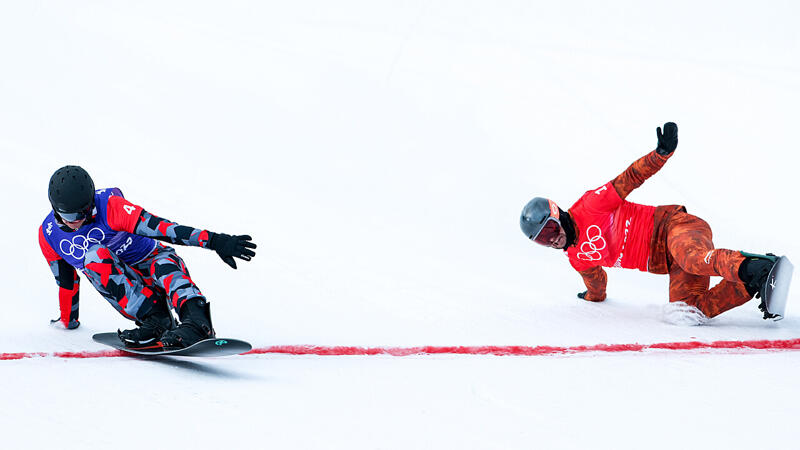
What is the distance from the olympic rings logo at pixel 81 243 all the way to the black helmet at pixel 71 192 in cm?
18

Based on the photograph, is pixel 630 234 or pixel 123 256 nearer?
pixel 123 256

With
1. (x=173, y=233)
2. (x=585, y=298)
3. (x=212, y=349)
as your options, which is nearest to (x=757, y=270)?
(x=585, y=298)

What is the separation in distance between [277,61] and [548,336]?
895cm

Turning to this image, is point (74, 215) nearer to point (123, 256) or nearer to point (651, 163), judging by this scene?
point (123, 256)

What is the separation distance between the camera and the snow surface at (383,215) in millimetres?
3318

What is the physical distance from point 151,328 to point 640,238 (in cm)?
299

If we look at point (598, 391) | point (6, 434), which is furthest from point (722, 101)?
point (6, 434)

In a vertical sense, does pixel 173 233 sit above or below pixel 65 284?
above

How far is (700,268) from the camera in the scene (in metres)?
4.58

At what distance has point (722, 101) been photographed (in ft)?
37.7

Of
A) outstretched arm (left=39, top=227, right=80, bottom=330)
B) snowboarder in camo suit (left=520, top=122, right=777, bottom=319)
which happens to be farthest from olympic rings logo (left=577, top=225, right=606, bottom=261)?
outstretched arm (left=39, top=227, right=80, bottom=330)

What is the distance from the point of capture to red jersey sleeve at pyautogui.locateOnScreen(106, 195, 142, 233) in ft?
14.1

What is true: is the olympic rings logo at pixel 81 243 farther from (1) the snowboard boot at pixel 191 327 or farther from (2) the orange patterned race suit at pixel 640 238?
(2) the orange patterned race suit at pixel 640 238

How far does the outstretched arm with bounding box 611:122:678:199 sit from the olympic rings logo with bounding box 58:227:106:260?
3041 mm
